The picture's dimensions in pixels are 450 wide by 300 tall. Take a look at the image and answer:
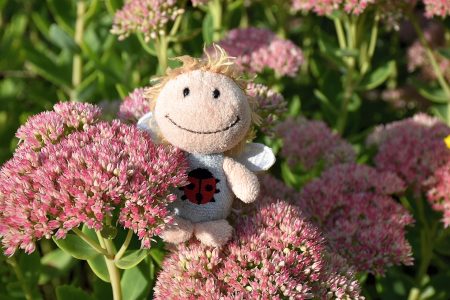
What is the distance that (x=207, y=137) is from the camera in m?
1.15

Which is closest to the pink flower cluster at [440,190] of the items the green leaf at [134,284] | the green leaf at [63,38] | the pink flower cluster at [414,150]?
the pink flower cluster at [414,150]

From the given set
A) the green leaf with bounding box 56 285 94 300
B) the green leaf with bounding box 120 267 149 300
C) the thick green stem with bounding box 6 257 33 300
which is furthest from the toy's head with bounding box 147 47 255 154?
the thick green stem with bounding box 6 257 33 300

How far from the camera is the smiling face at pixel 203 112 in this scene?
1.12 metres

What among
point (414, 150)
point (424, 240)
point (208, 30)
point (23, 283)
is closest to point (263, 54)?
point (208, 30)

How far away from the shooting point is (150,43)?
189 centimetres

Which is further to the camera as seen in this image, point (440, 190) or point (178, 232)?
point (440, 190)

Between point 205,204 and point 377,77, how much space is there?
4.03ft

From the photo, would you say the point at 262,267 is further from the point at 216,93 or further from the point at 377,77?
the point at 377,77

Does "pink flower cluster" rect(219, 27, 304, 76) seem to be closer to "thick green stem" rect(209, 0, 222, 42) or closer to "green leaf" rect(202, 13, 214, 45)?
"green leaf" rect(202, 13, 214, 45)

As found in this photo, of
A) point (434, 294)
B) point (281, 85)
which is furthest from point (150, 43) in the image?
point (434, 294)

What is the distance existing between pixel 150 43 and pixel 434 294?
3.94ft

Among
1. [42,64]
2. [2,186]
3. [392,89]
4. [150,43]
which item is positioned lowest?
[392,89]

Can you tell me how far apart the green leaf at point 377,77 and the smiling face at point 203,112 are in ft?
3.65

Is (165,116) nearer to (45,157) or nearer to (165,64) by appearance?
(45,157)
